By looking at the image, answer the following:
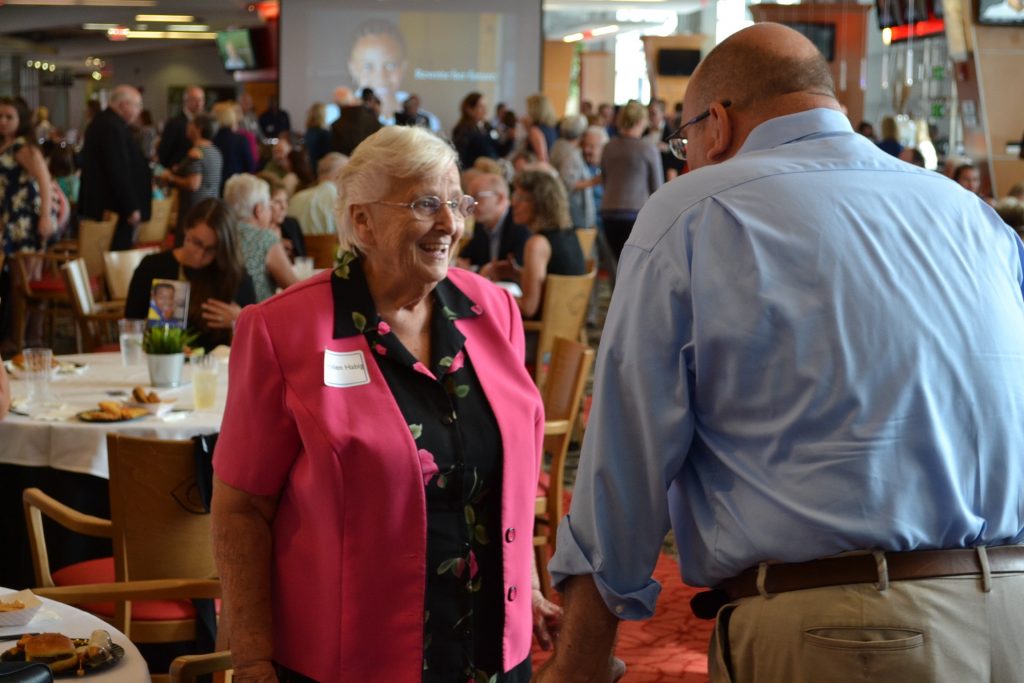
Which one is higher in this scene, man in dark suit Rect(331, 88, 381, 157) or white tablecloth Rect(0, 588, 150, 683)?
man in dark suit Rect(331, 88, 381, 157)

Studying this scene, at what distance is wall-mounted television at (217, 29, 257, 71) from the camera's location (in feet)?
78.7

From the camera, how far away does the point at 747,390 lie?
1.51 meters

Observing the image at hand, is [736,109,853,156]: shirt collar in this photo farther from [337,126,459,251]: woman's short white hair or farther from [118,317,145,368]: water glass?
[118,317,145,368]: water glass

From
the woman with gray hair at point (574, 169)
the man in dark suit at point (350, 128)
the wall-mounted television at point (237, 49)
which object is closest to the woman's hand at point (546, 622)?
the man in dark suit at point (350, 128)

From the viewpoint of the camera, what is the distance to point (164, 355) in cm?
395

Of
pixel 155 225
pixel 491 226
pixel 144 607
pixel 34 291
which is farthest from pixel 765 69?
pixel 155 225

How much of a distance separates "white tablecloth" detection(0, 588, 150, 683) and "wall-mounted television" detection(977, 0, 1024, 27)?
13711mm

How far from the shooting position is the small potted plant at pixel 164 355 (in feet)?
13.0

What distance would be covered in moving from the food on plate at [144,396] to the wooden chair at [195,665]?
1652mm

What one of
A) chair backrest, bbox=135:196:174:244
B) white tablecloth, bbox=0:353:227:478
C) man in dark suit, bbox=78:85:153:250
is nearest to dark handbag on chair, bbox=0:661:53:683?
white tablecloth, bbox=0:353:227:478

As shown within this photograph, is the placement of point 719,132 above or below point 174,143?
above

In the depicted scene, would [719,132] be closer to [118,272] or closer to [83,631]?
[83,631]

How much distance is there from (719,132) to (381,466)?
73cm

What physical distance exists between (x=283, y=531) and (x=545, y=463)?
433 centimetres
